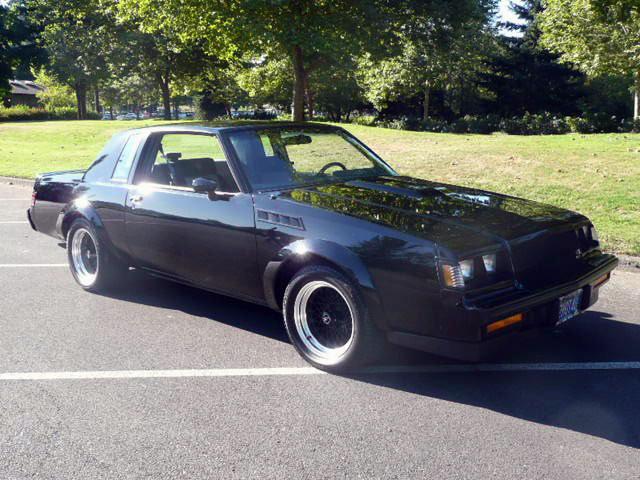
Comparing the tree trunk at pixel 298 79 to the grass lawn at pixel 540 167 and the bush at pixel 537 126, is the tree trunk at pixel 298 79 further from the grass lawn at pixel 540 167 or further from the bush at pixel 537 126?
the bush at pixel 537 126

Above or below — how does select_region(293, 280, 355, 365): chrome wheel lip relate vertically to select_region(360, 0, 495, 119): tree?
below

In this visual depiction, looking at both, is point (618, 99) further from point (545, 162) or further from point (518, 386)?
point (518, 386)

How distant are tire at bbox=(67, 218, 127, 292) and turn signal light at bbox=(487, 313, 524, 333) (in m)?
3.60

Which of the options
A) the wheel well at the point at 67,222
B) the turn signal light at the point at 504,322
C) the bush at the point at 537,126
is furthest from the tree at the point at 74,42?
the turn signal light at the point at 504,322

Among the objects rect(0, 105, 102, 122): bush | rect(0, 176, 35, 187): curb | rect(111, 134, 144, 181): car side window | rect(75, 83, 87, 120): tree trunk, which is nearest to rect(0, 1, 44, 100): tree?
rect(0, 105, 102, 122): bush

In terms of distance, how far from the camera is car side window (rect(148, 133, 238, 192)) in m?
5.02

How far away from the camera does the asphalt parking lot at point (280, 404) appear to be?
125 inches

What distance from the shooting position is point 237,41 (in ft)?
54.0

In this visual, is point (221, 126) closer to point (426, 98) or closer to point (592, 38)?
point (592, 38)

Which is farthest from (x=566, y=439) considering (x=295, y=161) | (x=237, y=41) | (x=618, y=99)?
(x=618, y=99)

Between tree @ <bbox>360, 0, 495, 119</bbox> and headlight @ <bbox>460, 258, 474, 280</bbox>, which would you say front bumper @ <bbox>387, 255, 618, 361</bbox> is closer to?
headlight @ <bbox>460, 258, 474, 280</bbox>

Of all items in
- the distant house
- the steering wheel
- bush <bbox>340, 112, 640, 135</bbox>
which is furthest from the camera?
A: the distant house

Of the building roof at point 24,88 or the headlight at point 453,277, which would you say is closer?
the headlight at point 453,277

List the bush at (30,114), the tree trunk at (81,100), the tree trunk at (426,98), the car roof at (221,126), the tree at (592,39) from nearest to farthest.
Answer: the car roof at (221,126) < the tree at (592,39) < the tree trunk at (426,98) < the bush at (30,114) < the tree trunk at (81,100)
